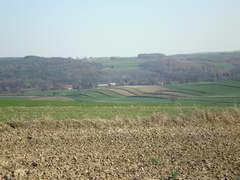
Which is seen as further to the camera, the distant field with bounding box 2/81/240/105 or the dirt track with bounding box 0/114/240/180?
the distant field with bounding box 2/81/240/105

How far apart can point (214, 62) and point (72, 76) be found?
1309 inches

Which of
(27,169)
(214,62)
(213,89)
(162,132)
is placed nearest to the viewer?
(27,169)

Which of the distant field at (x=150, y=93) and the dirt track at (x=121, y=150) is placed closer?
the dirt track at (x=121, y=150)

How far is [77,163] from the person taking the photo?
1019 cm

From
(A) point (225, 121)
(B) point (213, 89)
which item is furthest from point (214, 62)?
(A) point (225, 121)

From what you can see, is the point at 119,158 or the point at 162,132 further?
the point at 162,132

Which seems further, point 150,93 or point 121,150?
point 150,93

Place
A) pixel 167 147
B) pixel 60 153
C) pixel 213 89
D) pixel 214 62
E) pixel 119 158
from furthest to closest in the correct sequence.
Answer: pixel 214 62 < pixel 213 89 < pixel 167 147 < pixel 60 153 < pixel 119 158

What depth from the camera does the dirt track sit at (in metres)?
9.20

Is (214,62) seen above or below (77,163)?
above

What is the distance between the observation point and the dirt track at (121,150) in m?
9.20

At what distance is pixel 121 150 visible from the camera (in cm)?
1215

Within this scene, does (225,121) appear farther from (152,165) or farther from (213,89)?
(213,89)

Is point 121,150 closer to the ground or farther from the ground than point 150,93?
farther from the ground
